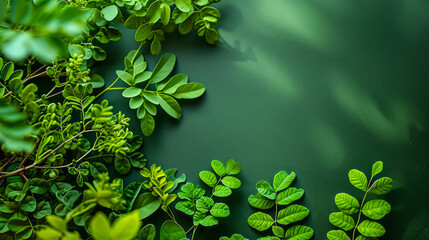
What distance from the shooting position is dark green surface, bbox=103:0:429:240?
1439 millimetres

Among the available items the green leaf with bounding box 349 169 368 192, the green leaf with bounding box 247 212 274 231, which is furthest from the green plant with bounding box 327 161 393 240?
the green leaf with bounding box 247 212 274 231

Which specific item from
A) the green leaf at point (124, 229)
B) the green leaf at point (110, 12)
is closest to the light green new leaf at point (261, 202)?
the green leaf at point (124, 229)

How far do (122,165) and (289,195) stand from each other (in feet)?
2.28

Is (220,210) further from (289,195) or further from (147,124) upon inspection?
(147,124)

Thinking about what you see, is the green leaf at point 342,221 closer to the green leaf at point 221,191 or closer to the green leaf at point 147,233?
the green leaf at point 221,191

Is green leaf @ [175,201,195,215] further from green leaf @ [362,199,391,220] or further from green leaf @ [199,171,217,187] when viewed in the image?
green leaf @ [362,199,391,220]

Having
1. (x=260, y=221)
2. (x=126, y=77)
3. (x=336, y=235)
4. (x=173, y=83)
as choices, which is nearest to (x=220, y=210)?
(x=260, y=221)

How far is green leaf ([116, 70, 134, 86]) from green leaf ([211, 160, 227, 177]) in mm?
478

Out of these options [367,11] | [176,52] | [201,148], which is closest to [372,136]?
[367,11]

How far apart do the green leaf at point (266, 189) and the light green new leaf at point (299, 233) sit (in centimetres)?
14

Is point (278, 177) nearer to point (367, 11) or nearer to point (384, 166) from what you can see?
point (384, 166)

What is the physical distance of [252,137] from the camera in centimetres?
153

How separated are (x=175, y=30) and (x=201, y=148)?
53 cm

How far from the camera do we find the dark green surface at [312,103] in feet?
4.72
